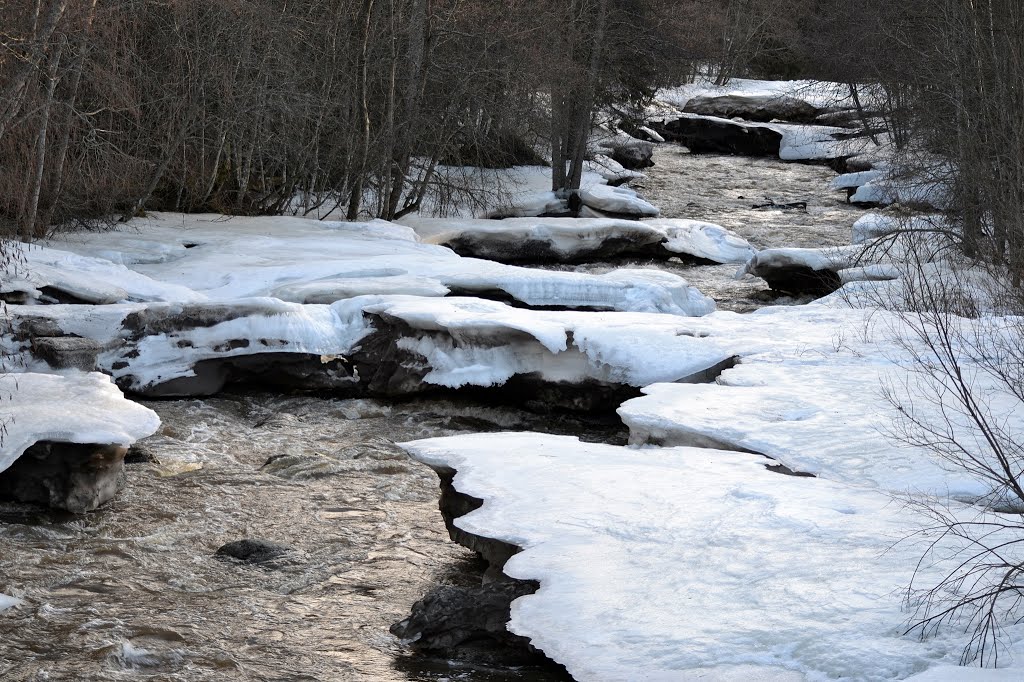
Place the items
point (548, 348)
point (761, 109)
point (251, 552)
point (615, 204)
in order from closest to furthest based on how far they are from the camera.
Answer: point (251, 552), point (548, 348), point (615, 204), point (761, 109)

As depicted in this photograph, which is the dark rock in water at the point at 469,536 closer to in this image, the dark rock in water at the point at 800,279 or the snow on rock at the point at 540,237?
the dark rock in water at the point at 800,279

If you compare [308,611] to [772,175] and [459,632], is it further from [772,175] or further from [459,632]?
[772,175]

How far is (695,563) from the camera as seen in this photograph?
4.73 metres

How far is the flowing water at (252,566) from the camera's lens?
16.5 feet

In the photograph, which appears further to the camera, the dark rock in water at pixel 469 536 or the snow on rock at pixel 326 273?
the snow on rock at pixel 326 273

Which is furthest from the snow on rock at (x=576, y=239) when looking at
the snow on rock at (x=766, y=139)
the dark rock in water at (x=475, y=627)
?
the snow on rock at (x=766, y=139)

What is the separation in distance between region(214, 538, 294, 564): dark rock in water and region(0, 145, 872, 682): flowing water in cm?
7

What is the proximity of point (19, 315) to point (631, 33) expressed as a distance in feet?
51.6

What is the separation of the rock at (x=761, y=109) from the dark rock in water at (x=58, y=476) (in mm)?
28477

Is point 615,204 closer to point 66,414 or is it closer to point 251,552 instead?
point 66,414

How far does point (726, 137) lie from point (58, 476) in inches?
1010

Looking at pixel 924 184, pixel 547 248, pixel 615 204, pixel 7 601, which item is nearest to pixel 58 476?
pixel 7 601

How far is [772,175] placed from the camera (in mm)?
26516

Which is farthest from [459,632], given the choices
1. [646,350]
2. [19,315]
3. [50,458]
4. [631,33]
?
[631,33]
